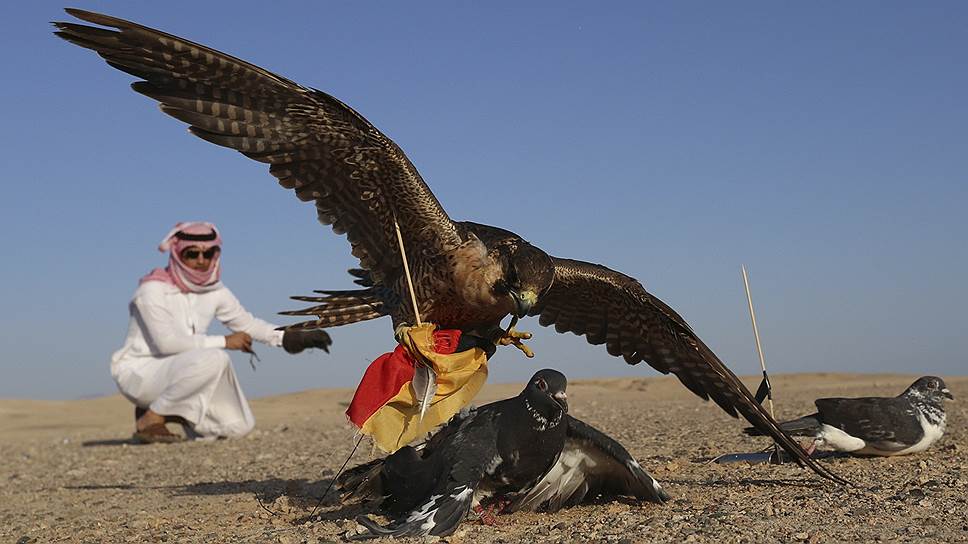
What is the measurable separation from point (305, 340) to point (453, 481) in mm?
6203

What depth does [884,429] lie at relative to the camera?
6309 millimetres

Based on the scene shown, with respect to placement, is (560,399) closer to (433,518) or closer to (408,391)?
(408,391)

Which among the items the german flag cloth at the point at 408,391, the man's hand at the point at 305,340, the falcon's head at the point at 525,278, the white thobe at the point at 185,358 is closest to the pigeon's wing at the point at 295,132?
the falcon's head at the point at 525,278

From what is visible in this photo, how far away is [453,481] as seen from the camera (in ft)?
14.7

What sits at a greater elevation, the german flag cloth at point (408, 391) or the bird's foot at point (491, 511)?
the german flag cloth at point (408, 391)

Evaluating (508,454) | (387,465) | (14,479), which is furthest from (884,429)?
(14,479)

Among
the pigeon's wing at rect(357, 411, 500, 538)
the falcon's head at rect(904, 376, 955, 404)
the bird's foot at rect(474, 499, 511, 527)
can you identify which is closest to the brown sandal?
the pigeon's wing at rect(357, 411, 500, 538)

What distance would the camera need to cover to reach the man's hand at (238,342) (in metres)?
11.8

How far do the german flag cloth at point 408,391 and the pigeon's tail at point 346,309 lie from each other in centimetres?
100

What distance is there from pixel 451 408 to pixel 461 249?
88 cm

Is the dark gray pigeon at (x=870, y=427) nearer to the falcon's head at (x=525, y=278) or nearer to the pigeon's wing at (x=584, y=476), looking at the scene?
the pigeon's wing at (x=584, y=476)

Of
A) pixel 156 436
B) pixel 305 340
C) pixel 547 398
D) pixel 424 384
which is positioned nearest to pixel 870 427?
pixel 547 398

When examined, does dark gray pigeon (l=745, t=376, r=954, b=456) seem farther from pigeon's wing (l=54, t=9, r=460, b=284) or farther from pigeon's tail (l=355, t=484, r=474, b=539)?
pigeon's wing (l=54, t=9, r=460, b=284)

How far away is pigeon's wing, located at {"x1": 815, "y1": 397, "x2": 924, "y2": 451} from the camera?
6.31 m
